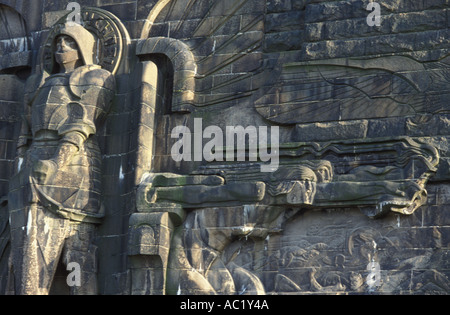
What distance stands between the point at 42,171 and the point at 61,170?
30 centimetres

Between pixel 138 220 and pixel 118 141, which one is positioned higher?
pixel 118 141

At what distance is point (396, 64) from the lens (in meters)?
19.5

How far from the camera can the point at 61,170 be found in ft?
65.0

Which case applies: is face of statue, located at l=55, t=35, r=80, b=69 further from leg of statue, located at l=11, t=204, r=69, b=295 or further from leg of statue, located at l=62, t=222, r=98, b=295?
leg of statue, located at l=62, t=222, r=98, b=295

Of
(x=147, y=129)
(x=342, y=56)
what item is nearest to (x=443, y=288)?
(x=342, y=56)

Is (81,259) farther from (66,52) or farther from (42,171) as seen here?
(66,52)

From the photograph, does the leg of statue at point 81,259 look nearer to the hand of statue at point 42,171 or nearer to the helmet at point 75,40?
the hand of statue at point 42,171

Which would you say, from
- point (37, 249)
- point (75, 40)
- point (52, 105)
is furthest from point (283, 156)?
point (75, 40)

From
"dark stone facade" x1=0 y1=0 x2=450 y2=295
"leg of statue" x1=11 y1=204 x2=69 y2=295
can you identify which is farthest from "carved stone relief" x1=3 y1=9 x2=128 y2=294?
"dark stone facade" x1=0 y1=0 x2=450 y2=295

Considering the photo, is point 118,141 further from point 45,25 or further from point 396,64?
point 396,64

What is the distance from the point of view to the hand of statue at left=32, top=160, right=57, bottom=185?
776 inches

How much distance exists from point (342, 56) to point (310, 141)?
4.75 feet

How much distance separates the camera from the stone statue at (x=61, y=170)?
19469mm

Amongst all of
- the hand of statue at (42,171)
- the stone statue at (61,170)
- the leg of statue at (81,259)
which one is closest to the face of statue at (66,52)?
the stone statue at (61,170)
